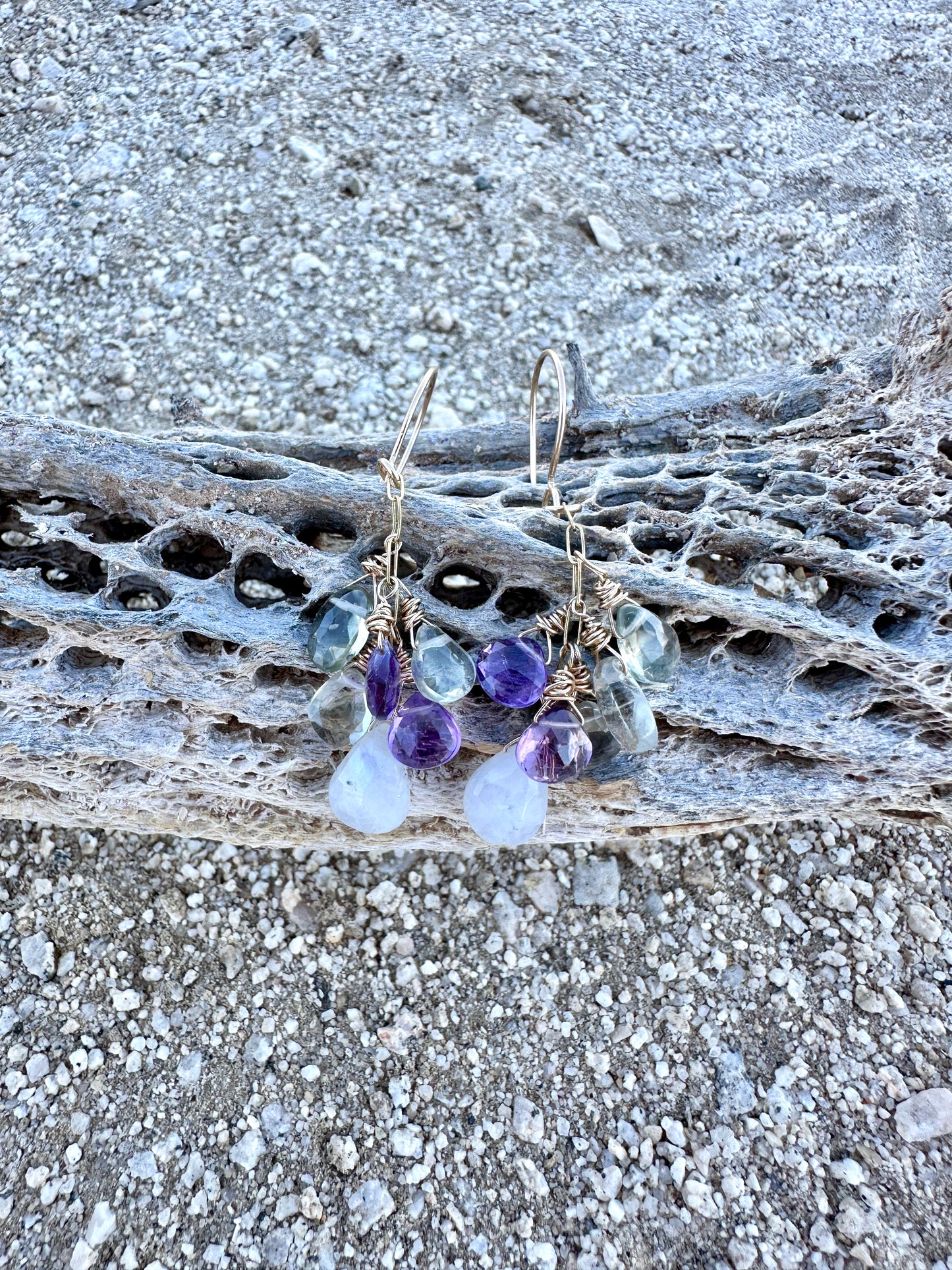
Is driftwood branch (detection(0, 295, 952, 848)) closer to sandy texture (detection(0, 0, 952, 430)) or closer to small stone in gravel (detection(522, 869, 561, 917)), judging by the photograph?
small stone in gravel (detection(522, 869, 561, 917))

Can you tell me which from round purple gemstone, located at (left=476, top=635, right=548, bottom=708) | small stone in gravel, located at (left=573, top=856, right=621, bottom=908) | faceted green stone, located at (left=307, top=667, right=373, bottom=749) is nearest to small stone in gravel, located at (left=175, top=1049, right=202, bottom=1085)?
faceted green stone, located at (left=307, top=667, right=373, bottom=749)

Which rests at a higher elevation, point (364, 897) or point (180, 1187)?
point (364, 897)

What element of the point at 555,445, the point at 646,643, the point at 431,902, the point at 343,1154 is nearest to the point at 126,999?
the point at 343,1154

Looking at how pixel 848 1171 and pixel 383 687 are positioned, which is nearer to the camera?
pixel 383 687

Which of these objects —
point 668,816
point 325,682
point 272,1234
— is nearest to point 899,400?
point 668,816

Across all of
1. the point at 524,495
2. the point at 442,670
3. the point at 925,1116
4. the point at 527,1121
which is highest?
the point at 524,495

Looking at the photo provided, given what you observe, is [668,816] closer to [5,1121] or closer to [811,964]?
[811,964]

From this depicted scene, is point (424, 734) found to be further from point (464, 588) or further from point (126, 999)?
point (126, 999)
